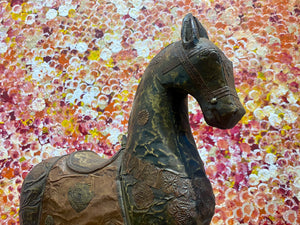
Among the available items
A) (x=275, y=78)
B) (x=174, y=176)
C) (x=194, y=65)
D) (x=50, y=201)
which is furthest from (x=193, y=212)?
(x=275, y=78)

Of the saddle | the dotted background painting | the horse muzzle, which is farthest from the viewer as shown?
the dotted background painting

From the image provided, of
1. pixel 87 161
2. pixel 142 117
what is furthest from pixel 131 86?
pixel 142 117

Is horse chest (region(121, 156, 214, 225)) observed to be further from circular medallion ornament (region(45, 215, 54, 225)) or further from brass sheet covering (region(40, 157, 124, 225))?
circular medallion ornament (region(45, 215, 54, 225))

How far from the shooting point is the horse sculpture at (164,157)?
1.21 m

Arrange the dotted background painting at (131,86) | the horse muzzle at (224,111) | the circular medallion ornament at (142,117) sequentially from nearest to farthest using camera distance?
1. the horse muzzle at (224,111)
2. the circular medallion ornament at (142,117)
3. the dotted background painting at (131,86)

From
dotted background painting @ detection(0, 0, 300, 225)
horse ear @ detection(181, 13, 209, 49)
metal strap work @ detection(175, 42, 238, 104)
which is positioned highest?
horse ear @ detection(181, 13, 209, 49)

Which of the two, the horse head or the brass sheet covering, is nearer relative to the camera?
the horse head

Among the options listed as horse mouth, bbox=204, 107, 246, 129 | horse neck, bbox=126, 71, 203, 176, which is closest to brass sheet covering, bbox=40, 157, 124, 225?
horse neck, bbox=126, 71, 203, 176

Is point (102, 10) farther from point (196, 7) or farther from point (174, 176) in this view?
point (174, 176)

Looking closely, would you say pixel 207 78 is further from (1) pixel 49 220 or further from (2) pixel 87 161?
(1) pixel 49 220

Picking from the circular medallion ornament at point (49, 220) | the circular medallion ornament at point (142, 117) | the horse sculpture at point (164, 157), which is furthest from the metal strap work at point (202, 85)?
the circular medallion ornament at point (49, 220)

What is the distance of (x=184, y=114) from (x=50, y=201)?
26.3 inches

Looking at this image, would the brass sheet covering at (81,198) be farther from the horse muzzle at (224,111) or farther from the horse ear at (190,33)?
the horse ear at (190,33)

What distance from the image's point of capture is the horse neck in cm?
127
